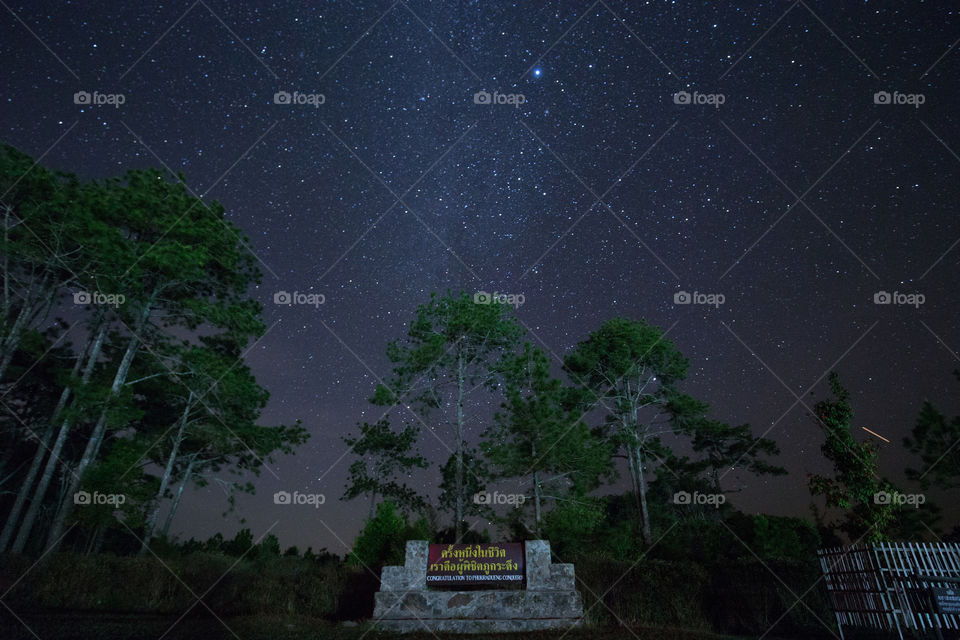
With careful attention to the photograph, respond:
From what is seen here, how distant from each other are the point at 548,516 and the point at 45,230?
Answer: 73.1 ft

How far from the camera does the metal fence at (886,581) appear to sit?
10.4m

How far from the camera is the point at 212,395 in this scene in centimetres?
2130

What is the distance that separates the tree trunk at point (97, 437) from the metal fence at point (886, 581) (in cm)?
2233

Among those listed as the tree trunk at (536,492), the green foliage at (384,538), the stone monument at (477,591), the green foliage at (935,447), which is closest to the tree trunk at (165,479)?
the green foliage at (384,538)

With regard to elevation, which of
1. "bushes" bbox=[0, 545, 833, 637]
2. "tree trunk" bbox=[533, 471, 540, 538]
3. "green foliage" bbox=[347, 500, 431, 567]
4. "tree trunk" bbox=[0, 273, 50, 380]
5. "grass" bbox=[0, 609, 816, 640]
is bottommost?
"grass" bbox=[0, 609, 816, 640]

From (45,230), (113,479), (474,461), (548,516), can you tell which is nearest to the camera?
(113,479)

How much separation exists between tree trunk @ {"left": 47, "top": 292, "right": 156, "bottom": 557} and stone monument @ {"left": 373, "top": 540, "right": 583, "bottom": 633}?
11.7 m

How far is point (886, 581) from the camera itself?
10.7 m

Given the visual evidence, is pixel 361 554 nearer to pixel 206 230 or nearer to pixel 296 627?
pixel 296 627

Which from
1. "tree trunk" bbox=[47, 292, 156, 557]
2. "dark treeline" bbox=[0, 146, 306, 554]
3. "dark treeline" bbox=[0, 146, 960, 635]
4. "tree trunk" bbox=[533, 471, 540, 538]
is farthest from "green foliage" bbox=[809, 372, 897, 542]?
"tree trunk" bbox=[47, 292, 156, 557]

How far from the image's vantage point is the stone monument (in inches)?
529

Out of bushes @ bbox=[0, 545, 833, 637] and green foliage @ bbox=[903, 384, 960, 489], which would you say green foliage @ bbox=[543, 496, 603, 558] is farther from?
green foliage @ bbox=[903, 384, 960, 489]

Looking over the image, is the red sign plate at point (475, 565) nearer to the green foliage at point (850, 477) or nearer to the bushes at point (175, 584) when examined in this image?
the bushes at point (175, 584)

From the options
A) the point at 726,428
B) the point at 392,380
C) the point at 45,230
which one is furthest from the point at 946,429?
the point at 45,230
